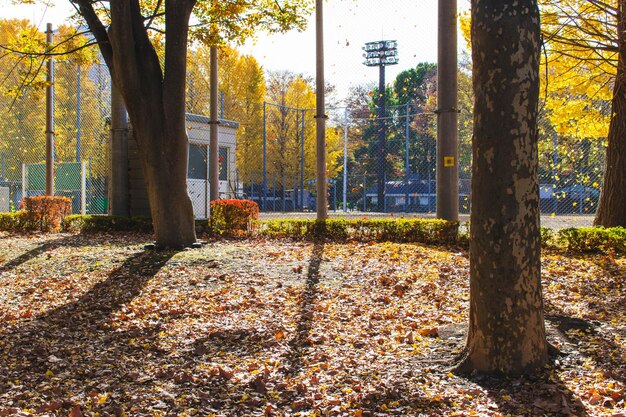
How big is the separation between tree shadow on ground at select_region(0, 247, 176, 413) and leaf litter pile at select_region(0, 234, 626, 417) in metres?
0.02

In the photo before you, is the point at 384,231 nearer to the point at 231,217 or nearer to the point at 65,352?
the point at 231,217

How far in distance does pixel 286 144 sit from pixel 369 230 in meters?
21.9

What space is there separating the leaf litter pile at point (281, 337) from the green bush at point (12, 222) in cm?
655

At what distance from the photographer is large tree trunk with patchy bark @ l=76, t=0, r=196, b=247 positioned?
8.52 m

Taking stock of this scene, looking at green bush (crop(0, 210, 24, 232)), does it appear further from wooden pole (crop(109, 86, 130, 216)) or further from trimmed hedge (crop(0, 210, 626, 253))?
wooden pole (crop(109, 86, 130, 216))

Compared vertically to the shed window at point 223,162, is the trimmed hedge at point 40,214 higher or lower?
lower

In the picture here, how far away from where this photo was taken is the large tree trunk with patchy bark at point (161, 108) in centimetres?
852

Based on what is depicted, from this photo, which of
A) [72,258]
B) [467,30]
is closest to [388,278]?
[72,258]

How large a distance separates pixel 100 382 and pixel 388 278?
11.9ft

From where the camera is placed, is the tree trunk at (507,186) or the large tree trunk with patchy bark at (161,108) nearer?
the tree trunk at (507,186)

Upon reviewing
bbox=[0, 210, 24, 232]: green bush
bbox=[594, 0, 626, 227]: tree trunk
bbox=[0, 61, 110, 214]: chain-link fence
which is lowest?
bbox=[0, 210, 24, 232]: green bush

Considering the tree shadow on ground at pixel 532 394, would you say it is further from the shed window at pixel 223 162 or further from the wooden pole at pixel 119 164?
the shed window at pixel 223 162

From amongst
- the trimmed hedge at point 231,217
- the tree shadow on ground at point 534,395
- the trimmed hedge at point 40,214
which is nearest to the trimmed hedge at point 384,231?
the trimmed hedge at point 231,217

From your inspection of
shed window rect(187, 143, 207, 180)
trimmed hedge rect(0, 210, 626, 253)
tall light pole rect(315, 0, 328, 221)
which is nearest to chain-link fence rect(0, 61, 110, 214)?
shed window rect(187, 143, 207, 180)
